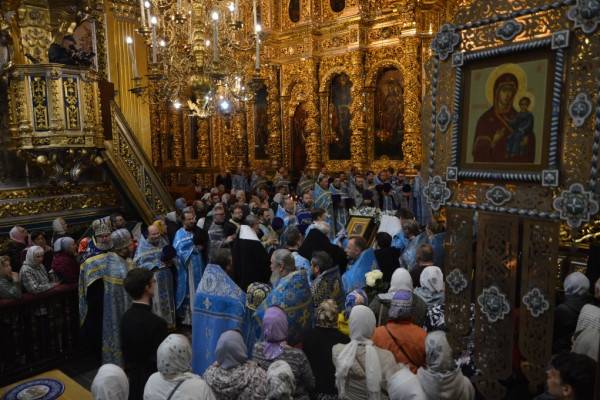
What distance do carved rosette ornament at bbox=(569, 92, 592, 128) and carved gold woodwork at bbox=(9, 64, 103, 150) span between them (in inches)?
332

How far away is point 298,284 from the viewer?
12.8ft

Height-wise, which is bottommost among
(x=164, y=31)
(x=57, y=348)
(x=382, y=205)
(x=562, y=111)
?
(x=57, y=348)

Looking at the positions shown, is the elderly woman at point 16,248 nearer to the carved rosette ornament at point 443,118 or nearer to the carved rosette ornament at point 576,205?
the carved rosette ornament at point 443,118

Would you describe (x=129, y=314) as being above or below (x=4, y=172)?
below

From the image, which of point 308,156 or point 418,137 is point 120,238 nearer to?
point 418,137

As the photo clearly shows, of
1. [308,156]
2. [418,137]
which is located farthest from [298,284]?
[308,156]

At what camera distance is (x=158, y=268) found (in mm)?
6289

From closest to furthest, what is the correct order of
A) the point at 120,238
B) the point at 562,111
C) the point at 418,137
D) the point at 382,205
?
the point at 562,111 < the point at 120,238 < the point at 382,205 < the point at 418,137

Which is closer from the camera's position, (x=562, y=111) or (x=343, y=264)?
(x=562, y=111)

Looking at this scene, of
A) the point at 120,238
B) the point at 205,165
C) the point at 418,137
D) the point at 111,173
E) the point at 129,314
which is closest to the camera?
the point at 129,314

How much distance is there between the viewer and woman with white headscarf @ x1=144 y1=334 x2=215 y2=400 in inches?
103

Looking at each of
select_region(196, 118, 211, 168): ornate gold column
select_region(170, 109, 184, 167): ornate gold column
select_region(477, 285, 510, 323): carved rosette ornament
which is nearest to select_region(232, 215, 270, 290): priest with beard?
select_region(477, 285, 510, 323): carved rosette ornament

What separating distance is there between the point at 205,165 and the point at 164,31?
9927mm

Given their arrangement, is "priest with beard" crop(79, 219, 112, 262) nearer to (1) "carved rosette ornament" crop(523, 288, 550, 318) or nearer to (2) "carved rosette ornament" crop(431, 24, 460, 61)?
(2) "carved rosette ornament" crop(431, 24, 460, 61)
